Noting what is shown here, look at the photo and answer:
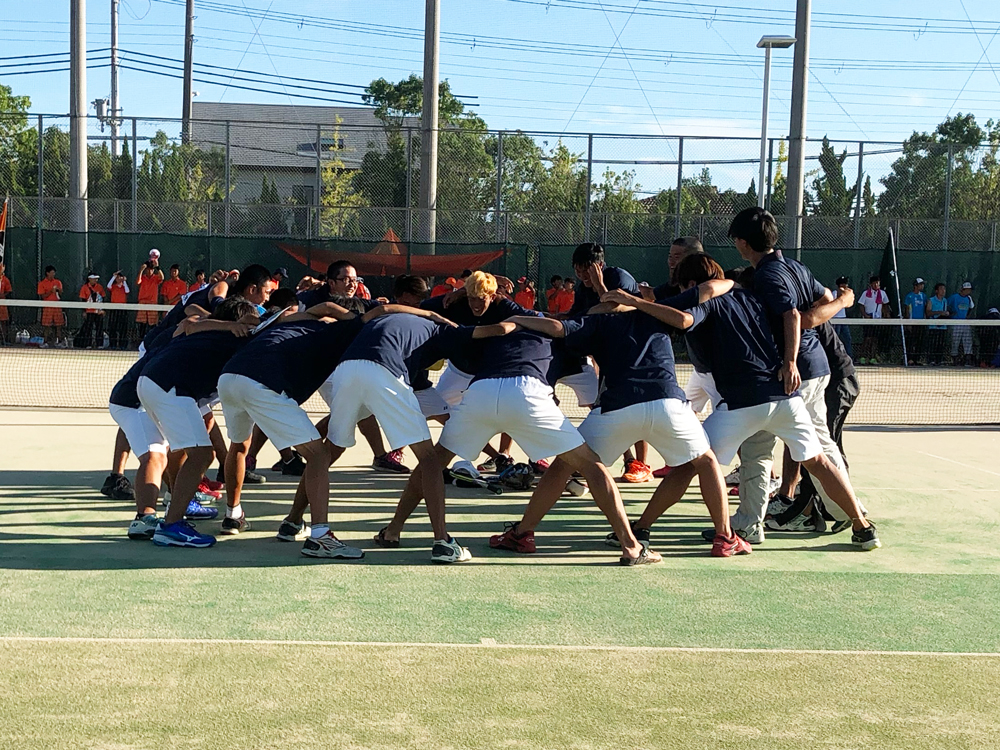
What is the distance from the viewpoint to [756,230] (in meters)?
6.72

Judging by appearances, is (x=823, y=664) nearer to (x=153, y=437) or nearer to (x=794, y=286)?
(x=794, y=286)

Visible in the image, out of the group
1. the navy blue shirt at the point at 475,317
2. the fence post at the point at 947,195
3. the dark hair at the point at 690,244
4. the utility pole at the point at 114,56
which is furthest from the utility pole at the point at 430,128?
the utility pole at the point at 114,56

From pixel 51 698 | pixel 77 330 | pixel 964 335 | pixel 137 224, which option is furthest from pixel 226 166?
pixel 51 698

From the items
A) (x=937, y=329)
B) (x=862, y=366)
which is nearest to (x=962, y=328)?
(x=937, y=329)

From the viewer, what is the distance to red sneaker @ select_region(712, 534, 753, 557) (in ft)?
21.9

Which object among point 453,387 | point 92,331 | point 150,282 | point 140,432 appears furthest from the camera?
point 150,282

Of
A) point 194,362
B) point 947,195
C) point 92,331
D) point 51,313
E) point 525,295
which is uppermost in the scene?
point 947,195

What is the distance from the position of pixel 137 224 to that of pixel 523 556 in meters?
20.0

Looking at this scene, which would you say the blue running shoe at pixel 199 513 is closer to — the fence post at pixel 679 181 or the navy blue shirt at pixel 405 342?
the navy blue shirt at pixel 405 342

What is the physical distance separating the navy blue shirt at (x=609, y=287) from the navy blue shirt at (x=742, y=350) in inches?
33.4

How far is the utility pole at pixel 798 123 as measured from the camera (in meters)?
23.2

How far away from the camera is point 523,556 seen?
661 cm

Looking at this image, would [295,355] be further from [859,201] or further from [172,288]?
[859,201]

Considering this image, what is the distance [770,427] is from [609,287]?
1789mm
